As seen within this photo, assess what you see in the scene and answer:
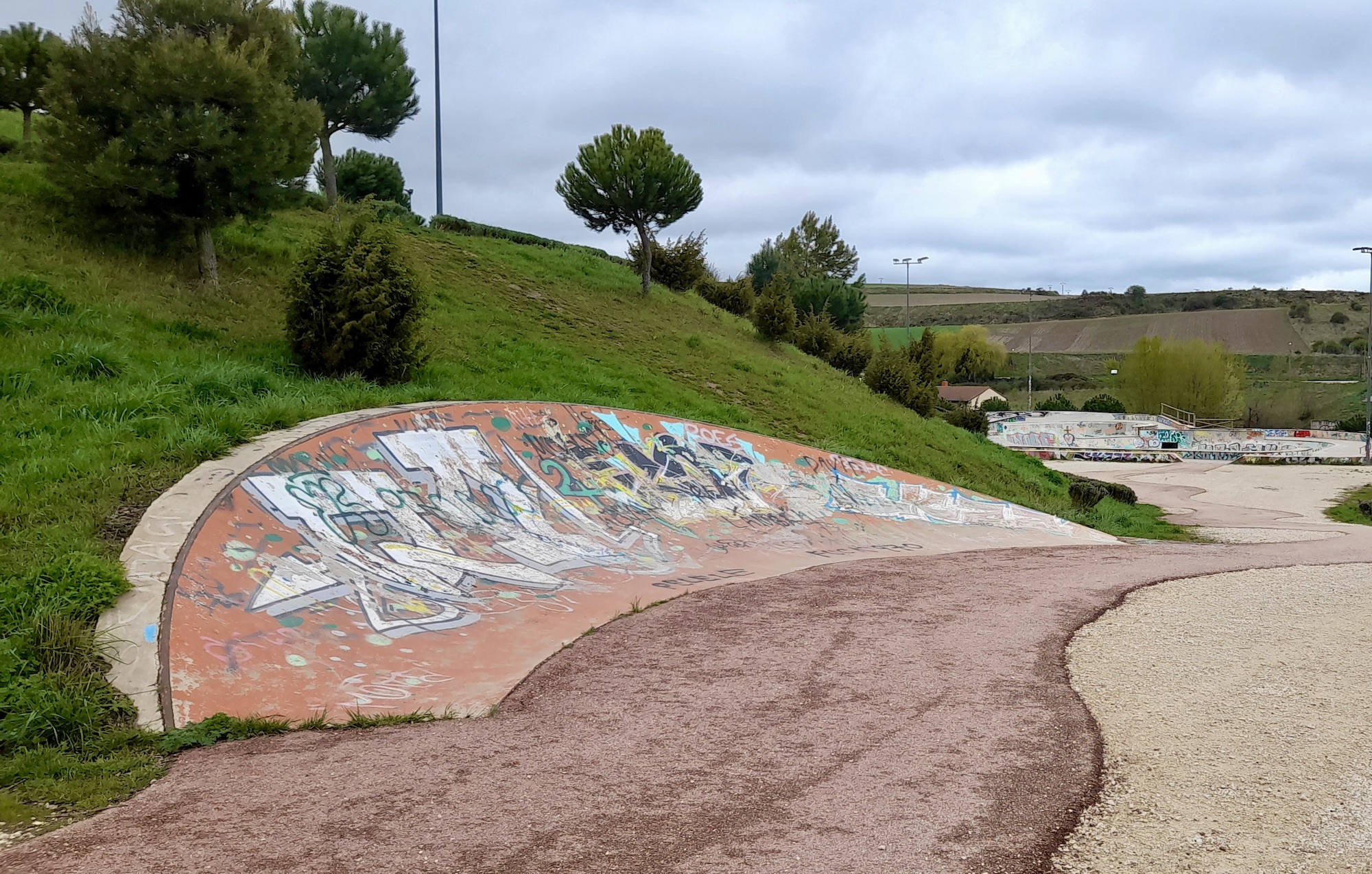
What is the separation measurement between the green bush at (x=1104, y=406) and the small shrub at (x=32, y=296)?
240 ft

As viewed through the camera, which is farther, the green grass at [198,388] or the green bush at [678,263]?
the green bush at [678,263]

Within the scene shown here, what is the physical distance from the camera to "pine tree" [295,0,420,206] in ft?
84.0

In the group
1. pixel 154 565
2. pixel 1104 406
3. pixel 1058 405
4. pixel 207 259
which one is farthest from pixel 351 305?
pixel 1104 406

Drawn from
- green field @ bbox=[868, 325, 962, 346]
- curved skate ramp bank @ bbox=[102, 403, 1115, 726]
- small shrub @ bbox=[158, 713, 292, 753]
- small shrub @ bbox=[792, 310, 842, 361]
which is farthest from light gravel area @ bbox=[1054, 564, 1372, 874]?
green field @ bbox=[868, 325, 962, 346]

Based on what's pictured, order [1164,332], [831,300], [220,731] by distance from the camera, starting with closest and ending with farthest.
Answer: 1. [220,731]
2. [831,300]
3. [1164,332]

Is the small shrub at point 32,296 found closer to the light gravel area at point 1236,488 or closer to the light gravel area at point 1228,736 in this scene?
the light gravel area at point 1228,736

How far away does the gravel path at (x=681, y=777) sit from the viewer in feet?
14.1

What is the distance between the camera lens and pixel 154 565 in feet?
24.7

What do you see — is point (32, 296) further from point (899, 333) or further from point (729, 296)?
point (899, 333)

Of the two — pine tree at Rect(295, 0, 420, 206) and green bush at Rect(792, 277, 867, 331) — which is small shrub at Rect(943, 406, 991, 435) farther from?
pine tree at Rect(295, 0, 420, 206)

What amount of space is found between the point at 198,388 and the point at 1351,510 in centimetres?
3321

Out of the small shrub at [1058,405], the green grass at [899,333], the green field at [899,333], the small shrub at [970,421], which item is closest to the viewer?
the small shrub at [970,421]

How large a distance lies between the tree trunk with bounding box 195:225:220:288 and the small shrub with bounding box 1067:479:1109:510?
807 inches

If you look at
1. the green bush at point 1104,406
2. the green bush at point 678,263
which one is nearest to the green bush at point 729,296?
the green bush at point 678,263
